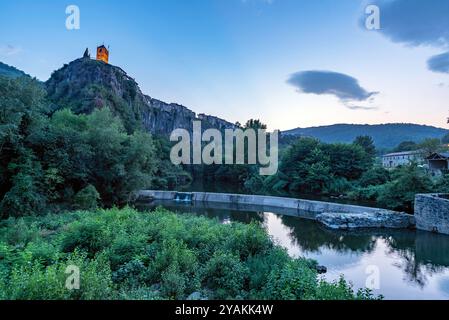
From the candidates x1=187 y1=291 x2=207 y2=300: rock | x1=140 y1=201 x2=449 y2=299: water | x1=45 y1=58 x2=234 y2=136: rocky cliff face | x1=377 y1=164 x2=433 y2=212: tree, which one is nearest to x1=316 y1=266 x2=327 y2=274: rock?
x1=140 y1=201 x2=449 y2=299: water

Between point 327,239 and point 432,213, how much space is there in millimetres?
5829

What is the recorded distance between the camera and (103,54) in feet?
266

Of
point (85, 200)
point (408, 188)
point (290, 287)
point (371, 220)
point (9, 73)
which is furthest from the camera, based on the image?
point (9, 73)

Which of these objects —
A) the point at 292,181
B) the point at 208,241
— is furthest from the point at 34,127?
the point at 292,181

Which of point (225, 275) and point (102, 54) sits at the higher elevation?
point (102, 54)

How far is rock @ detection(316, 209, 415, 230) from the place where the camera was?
16969 millimetres

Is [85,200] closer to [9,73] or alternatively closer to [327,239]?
[9,73]

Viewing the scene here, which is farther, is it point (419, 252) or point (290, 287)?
point (419, 252)

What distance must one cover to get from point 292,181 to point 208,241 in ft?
101

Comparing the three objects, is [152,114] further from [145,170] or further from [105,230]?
[105,230]

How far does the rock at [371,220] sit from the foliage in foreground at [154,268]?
35.3ft

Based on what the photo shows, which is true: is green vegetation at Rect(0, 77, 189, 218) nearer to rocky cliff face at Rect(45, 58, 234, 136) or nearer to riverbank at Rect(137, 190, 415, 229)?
riverbank at Rect(137, 190, 415, 229)

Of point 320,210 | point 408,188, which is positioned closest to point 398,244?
point 408,188
